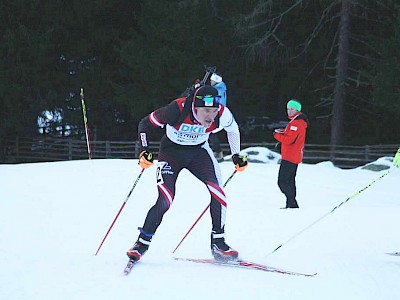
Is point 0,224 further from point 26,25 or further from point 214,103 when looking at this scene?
point 26,25

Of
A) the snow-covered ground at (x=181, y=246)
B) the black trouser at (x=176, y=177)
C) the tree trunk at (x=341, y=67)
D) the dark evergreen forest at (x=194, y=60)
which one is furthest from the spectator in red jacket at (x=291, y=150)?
the tree trunk at (x=341, y=67)

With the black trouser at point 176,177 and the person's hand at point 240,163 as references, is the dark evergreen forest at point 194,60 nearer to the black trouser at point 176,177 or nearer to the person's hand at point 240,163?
the person's hand at point 240,163

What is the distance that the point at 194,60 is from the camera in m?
19.6

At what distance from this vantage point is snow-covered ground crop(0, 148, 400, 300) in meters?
3.78

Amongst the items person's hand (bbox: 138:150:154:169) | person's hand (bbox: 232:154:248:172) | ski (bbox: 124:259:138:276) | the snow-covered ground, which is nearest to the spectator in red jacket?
the snow-covered ground

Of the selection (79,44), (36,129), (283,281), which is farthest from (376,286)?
(36,129)

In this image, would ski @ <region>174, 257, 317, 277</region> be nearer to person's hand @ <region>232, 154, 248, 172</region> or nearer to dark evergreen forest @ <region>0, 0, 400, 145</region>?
person's hand @ <region>232, 154, 248, 172</region>

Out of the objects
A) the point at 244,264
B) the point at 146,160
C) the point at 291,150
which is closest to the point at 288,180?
the point at 291,150

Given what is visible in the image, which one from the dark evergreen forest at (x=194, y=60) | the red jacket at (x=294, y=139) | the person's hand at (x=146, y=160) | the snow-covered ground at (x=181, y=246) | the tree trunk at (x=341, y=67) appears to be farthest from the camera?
the dark evergreen forest at (x=194, y=60)

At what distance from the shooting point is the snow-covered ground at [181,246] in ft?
12.4

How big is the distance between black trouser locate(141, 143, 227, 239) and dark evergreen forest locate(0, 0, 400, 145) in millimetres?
13959

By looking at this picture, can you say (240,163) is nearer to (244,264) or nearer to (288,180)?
(244,264)

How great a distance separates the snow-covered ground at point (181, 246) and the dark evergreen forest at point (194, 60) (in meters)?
10.5

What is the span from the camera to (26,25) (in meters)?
20.8
